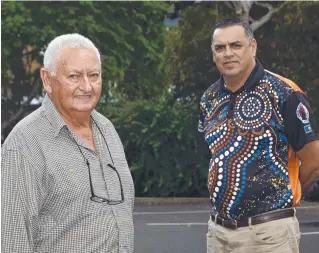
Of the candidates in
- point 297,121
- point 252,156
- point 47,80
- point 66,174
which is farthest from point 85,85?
point 297,121

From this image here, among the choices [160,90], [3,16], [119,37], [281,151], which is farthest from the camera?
[160,90]

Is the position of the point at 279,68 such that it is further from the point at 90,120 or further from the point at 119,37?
the point at 90,120

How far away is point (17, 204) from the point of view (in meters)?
3.11

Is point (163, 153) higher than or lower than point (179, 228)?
higher

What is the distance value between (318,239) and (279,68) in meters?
7.08

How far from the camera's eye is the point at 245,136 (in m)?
4.28

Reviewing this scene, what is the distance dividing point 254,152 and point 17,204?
1.51 meters

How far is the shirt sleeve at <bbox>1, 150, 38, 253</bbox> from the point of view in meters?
3.10

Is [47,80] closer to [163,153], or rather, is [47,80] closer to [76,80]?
[76,80]

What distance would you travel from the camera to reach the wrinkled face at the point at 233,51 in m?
4.39

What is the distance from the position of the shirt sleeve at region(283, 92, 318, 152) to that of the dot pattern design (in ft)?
0.11

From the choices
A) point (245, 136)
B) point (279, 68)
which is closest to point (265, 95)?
point (245, 136)

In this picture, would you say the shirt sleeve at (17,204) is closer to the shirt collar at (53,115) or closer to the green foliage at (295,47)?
the shirt collar at (53,115)

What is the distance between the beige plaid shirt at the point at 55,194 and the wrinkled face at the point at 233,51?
120 cm
